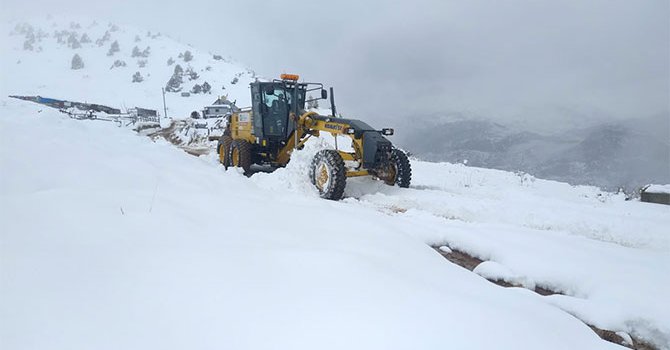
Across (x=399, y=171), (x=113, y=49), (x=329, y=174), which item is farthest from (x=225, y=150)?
(x=113, y=49)

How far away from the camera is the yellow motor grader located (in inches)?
328

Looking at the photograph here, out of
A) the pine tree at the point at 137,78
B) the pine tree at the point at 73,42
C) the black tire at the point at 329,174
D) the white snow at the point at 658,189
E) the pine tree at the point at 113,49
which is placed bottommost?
the white snow at the point at 658,189

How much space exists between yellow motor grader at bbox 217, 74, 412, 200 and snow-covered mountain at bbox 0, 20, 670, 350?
2.09 m

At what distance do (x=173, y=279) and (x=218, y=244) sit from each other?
2.23 feet

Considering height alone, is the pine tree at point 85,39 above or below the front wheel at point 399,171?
above

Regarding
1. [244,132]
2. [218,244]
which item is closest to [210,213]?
[218,244]

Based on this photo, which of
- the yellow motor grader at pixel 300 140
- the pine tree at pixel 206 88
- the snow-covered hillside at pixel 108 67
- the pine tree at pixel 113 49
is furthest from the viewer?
the pine tree at pixel 113 49

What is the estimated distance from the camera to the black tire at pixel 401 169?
29.5 ft

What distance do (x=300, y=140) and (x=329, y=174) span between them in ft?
8.11

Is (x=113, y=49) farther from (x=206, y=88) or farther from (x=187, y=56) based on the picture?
(x=206, y=88)

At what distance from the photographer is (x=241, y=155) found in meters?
11.3

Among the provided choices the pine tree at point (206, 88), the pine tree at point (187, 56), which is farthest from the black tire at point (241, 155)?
the pine tree at point (187, 56)

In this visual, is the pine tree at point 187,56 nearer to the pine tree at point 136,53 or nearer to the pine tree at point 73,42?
the pine tree at point 136,53

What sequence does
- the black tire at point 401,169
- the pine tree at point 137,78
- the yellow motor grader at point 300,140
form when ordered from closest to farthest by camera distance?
the yellow motor grader at point 300,140
the black tire at point 401,169
the pine tree at point 137,78
